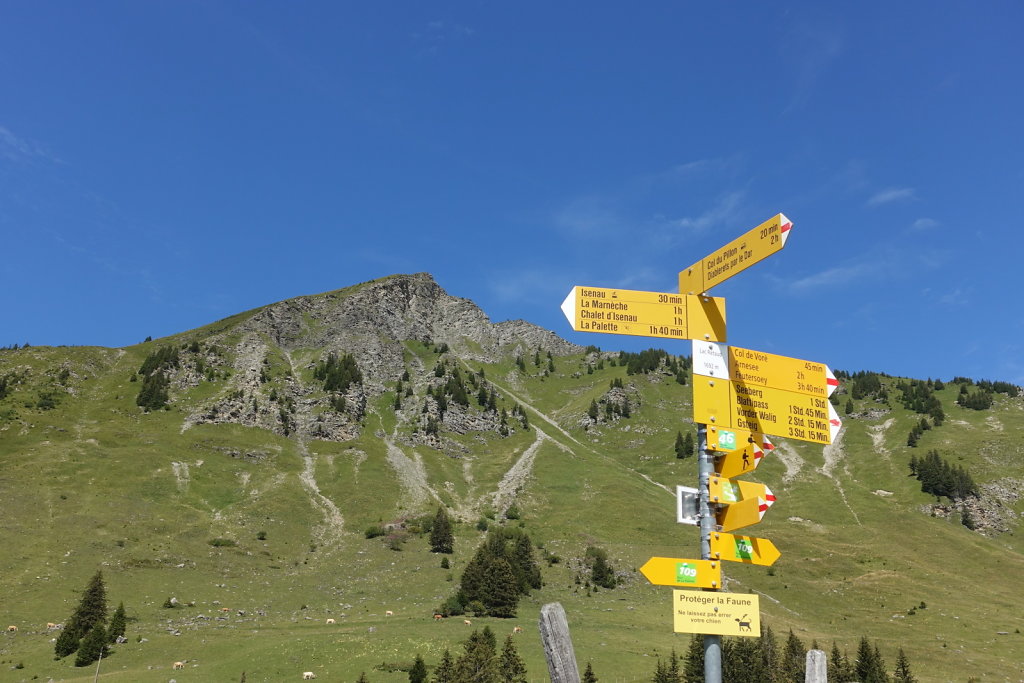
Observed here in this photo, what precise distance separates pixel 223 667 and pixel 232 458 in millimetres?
73742

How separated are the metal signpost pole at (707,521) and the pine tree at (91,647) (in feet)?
165

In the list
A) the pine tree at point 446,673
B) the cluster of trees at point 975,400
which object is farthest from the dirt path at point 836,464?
the pine tree at point 446,673

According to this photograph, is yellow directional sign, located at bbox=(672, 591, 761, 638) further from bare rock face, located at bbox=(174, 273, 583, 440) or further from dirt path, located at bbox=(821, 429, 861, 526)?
bare rock face, located at bbox=(174, 273, 583, 440)

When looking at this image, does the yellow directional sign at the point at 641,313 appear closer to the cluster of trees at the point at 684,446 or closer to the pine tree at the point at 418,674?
the pine tree at the point at 418,674

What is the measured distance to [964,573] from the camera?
3474 inches

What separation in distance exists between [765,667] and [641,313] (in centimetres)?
4295

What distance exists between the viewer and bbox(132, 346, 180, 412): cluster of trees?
120 meters

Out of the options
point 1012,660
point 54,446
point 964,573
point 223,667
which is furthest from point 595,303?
point 54,446

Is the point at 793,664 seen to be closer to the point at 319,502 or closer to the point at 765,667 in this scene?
the point at 765,667

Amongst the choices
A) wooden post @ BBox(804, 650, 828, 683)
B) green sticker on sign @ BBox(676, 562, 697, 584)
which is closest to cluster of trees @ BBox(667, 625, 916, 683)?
wooden post @ BBox(804, 650, 828, 683)

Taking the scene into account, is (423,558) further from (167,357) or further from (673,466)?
(167,357)

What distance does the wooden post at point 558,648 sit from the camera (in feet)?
25.1

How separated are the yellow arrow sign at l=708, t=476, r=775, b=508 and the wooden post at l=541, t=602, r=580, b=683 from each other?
7.69 feet

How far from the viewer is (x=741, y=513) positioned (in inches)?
274
